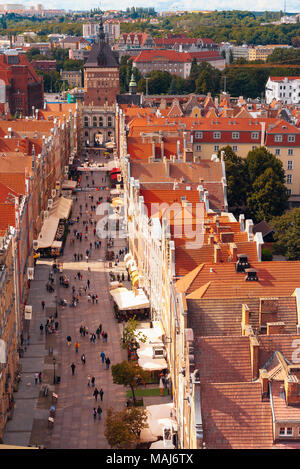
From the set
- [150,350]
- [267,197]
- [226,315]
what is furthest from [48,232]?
[226,315]

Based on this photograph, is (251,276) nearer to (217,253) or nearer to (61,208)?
(217,253)

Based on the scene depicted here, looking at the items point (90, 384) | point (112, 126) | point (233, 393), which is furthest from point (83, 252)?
point (112, 126)

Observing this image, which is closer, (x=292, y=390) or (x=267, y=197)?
(x=292, y=390)

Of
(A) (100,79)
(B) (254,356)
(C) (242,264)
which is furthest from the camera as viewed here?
(A) (100,79)

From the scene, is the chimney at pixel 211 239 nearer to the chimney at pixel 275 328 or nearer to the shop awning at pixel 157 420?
the shop awning at pixel 157 420

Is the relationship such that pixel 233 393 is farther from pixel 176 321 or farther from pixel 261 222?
pixel 261 222

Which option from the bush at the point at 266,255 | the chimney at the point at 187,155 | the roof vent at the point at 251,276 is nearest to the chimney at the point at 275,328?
the roof vent at the point at 251,276
